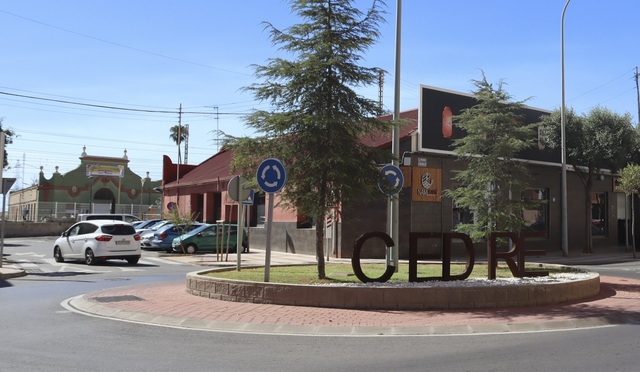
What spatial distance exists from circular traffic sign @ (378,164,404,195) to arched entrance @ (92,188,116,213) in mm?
49357

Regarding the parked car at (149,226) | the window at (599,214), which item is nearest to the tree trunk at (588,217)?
the window at (599,214)

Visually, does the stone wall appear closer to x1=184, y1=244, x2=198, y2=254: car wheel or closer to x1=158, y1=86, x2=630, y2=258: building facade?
x1=158, y1=86, x2=630, y2=258: building facade

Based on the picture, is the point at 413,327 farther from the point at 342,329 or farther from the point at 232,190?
the point at 232,190

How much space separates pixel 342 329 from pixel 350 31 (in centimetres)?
636

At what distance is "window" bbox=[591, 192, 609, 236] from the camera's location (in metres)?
34.5

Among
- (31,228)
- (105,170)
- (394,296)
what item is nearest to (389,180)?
(394,296)

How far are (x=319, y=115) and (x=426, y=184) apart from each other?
48.0 ft

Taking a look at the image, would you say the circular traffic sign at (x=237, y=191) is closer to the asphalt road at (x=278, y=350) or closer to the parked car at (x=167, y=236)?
the asphalt road at (x=278, y=350)

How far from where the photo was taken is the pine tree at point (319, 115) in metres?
11.8

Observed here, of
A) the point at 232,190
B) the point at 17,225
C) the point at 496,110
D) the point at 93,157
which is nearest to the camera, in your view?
the point at 232,190

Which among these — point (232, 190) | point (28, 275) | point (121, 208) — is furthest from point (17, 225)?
point (232, 190)

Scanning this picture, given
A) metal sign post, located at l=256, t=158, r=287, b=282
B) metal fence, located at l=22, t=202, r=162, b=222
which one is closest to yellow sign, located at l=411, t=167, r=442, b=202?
metal sign post, located at l=256, t=158, r=287, b=282

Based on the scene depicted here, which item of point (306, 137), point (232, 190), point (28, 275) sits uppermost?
point (306, 137)

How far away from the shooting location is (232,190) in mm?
15086
